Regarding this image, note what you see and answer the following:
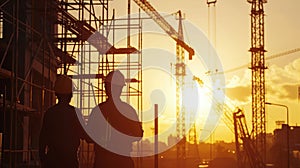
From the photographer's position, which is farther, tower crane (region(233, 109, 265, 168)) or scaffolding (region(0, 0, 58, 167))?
tower crane (region(233, 109, 265, 168))

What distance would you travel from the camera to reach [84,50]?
31.3 metres

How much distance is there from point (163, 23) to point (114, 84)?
3112 inches

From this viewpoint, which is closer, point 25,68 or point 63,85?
point 63,85

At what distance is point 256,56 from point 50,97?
4721cm

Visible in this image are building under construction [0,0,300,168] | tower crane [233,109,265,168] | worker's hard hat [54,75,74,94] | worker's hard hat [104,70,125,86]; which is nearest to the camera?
worker's hard hat [54,75,74,94]

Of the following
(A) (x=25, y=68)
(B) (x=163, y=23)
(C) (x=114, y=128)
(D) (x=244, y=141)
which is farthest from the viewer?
(B) (x=163, y=23)

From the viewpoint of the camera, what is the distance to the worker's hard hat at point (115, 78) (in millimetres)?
8227

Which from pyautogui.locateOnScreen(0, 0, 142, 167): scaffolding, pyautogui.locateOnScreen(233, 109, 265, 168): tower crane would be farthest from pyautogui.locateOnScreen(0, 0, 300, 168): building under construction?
pyautogui.locateOnScreen(233, 109, 265, 168): tower crane

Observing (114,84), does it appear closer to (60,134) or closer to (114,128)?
(114,128)

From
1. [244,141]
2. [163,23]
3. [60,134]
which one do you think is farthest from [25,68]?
[163,23]

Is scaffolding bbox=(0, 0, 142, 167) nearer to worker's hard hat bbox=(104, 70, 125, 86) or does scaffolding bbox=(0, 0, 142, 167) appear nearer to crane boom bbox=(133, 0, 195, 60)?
worker's hard hat bbox=(104, 70, 125, 86)

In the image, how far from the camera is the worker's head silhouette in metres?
8.29

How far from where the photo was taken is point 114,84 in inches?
329

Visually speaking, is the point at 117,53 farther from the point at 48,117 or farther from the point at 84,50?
the point at 48,117
